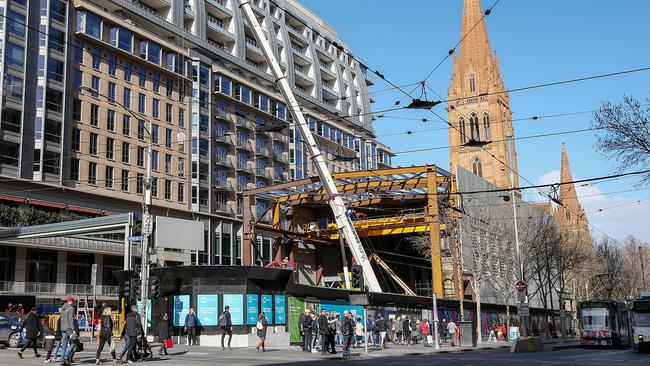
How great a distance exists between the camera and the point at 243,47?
80.4 m

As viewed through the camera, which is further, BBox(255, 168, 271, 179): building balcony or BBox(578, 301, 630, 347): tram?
BBox(255, 168, 271, 179): building balcony

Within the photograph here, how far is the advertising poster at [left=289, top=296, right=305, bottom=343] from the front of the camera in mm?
→ 31484

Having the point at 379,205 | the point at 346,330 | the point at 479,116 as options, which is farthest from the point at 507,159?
the point at 346,330

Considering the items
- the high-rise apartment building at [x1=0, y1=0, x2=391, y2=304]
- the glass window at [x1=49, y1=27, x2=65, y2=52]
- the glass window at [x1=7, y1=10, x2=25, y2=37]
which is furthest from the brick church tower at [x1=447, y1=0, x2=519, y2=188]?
the glass window at [x1=7, y1=10, x2=25, y2=37]

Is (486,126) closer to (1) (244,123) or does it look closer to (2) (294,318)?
(1) (244,123)

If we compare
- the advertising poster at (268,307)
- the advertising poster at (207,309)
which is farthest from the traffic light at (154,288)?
the advertising poster at (268,307)

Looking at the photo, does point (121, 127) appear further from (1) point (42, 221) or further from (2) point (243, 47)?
(2) point (243, 47)

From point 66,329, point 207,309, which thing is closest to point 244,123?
point 207,309

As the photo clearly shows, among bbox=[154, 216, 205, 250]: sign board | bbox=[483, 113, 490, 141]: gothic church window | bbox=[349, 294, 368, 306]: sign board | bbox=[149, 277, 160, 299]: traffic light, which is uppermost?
bbox=[483, 113, 490, 141]: gothic church window

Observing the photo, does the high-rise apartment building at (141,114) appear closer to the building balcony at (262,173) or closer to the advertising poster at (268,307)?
the building balcony at (262,173)

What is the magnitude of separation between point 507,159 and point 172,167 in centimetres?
7553

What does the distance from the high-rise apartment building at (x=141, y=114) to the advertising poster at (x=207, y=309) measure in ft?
51.0

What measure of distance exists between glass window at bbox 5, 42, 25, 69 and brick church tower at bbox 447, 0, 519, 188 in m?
83.4

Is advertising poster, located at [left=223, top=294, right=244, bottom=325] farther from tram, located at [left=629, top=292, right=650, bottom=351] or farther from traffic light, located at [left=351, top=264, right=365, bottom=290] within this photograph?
tram, located at [left=629, top=292, right=650, bottom=351]
